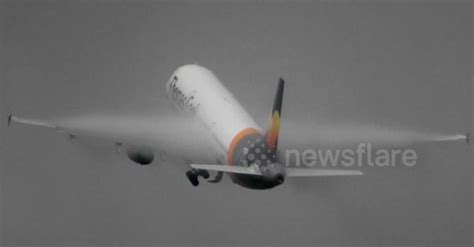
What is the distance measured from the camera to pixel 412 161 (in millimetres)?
41156

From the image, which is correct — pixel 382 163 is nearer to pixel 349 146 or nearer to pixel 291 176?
pixel 349 146

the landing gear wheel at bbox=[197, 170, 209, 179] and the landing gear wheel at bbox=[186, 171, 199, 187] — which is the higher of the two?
the landing gear wheel at bbox=[197, 170, 209, 179]

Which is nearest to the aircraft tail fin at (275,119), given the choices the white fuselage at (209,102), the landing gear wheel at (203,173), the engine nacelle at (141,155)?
the white fuselage at (209,102)

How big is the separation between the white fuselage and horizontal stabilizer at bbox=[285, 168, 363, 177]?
108 inches

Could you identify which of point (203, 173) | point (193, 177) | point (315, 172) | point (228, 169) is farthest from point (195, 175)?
point (315, 172)

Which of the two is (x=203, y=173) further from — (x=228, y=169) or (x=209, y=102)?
(x=228, y=169)

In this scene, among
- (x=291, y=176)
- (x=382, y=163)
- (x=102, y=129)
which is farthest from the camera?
(x=102, y=129)

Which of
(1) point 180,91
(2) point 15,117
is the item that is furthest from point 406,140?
(2) point 15,117

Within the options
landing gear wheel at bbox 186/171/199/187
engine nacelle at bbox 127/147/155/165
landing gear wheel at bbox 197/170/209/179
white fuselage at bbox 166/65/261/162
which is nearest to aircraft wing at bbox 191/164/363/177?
white fuselage at bbox 166/65/261/162

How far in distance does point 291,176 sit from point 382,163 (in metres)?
3.98

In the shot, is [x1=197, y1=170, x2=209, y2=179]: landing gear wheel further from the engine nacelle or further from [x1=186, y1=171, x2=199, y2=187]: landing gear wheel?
the engine nacelle

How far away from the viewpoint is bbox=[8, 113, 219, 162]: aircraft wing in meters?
42.6

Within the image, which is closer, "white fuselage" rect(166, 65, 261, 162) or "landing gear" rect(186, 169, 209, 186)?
"white fuselage" rect(166, 65, 261, 162)

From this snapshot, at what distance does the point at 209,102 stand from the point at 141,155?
298cm
